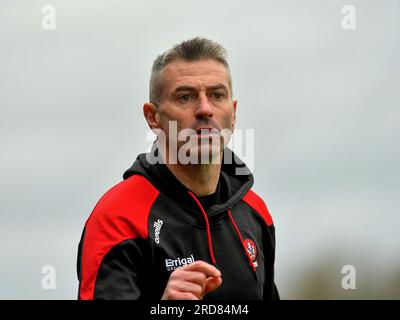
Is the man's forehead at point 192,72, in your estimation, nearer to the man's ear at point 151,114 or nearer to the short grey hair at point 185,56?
the short grey hair at point 185,56

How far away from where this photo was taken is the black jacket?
369 inches

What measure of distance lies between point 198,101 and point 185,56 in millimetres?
515

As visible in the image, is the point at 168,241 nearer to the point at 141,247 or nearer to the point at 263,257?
the point at 141,247

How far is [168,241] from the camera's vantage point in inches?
385

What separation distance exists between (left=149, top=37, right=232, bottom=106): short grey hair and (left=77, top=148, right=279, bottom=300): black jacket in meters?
0.64

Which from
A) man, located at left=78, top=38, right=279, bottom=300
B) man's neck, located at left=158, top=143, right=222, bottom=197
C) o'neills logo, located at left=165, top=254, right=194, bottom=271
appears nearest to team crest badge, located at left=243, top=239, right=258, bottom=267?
man, located at left=78, top=38, right=279, bottom=300

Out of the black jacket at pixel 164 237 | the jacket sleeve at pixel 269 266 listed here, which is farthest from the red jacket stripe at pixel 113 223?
the jacket sleeve at pixel 269 266

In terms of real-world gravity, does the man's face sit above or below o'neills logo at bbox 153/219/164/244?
above

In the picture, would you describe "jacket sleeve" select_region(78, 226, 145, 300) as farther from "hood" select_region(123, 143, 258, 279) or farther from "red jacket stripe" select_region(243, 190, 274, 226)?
"red jacket stripe" select_region(243, 190, 274, 226)

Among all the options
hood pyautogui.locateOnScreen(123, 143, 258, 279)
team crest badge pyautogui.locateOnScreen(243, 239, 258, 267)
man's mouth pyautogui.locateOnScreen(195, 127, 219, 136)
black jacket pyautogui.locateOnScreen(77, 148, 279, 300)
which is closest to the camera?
black jacket pyautogui.locateOnScreen(77, 148, 279, 300)
